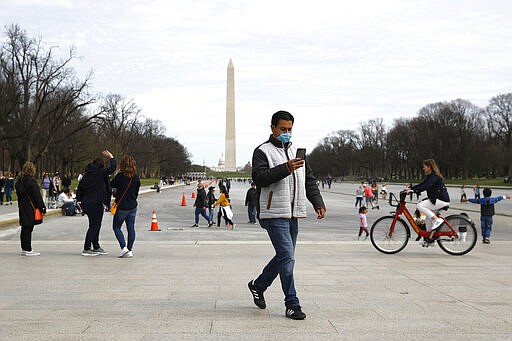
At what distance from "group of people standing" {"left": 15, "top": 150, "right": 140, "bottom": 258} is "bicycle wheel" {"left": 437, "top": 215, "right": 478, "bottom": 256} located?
546 centimetres

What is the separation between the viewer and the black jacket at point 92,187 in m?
10.0

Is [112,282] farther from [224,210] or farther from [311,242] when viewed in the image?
[224,210]

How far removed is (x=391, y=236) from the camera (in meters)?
10.4

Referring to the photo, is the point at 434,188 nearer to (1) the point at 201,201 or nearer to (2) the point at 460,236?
(2) the point at 460,236

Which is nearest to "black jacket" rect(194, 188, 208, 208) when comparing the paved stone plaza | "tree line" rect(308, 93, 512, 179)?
the paved stone plaza

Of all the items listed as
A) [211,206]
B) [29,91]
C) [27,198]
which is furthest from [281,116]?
[29,91]

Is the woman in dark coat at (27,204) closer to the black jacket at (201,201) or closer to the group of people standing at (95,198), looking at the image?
the group of people standing at (95,198)

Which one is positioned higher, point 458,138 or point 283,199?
point 458,138

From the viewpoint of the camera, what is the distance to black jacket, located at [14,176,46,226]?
996cm

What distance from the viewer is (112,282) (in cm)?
732

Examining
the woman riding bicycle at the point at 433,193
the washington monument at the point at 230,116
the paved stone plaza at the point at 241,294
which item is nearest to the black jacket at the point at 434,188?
the woman riding bicycle at the point at 433,193

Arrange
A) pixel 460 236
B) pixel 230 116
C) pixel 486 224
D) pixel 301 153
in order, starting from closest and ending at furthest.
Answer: pixel 301 153, pixel 460 236, pixel 486 224, pixel 230 116

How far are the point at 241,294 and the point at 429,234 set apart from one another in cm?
495

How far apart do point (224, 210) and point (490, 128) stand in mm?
85303
